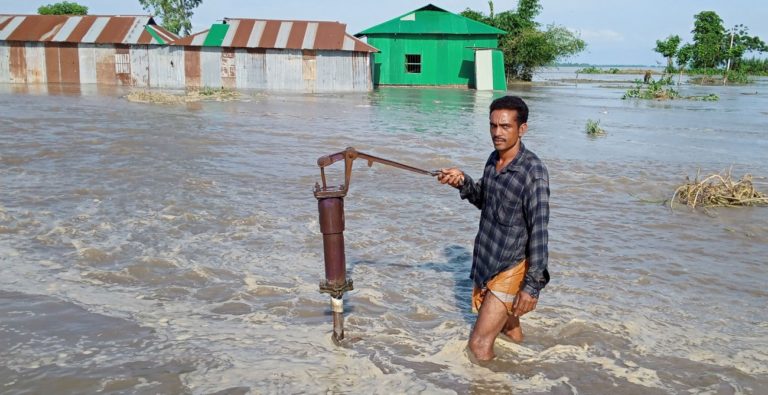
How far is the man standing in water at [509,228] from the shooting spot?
321cm

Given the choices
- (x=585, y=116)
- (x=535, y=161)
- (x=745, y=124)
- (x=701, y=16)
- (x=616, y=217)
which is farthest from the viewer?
(x=701, y=16)

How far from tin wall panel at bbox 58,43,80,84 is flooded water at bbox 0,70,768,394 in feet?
63.3

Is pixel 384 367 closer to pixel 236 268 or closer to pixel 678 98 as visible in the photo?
pixel 236 268

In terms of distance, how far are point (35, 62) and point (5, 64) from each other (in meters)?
1.37

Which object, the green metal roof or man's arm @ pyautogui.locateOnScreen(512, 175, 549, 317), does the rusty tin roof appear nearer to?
the green metal roof

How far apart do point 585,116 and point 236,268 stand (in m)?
16.5

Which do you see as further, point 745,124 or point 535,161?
point 745,124

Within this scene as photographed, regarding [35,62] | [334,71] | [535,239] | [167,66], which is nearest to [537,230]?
[535,239]

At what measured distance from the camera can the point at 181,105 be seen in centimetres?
1848

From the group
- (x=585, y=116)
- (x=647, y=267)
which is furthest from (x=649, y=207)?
(x=585, y=116)

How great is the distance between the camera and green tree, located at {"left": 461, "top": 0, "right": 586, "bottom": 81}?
3794 centimetres

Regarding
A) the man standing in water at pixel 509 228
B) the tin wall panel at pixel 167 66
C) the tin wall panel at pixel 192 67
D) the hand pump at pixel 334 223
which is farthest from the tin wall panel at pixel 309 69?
the hand pump at pixel 334 223

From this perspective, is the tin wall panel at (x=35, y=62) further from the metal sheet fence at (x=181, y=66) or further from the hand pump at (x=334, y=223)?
the hand pump at (x=334, y=223)

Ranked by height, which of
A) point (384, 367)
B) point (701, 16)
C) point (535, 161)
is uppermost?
point (701, 16)
